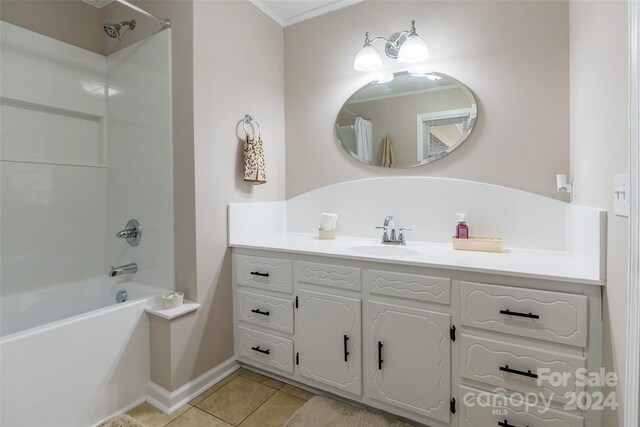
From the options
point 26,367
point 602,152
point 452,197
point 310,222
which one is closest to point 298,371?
point 310,222

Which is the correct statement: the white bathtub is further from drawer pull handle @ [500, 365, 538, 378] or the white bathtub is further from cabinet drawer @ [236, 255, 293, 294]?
drawer pull handle @ [500, 365, 538, 378]

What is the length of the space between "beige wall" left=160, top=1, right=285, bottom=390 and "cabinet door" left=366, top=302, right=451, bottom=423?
97cm

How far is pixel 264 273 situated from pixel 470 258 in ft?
3.69

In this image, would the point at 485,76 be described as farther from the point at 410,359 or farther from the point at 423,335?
the point at 410,359

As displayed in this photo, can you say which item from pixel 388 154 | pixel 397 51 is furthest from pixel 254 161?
pixel 397 51

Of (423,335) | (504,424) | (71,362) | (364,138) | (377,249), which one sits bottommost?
(504,424)

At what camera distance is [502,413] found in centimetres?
126

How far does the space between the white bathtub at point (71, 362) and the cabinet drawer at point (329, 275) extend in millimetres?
871

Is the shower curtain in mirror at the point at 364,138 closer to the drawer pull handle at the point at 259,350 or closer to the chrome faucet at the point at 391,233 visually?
the chrome faucet at the point at 391,233

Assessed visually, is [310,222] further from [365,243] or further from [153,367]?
[153,367]

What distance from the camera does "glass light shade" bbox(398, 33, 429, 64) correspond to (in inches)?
74.0

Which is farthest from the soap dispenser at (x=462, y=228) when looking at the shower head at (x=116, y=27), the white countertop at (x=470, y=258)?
the shower head at (x=116, y=27)

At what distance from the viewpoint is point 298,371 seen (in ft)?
5.84

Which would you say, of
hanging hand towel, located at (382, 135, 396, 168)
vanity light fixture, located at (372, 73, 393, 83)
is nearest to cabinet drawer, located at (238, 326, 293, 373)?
hanging hand towel, located at (382, 135, 396, 168)
